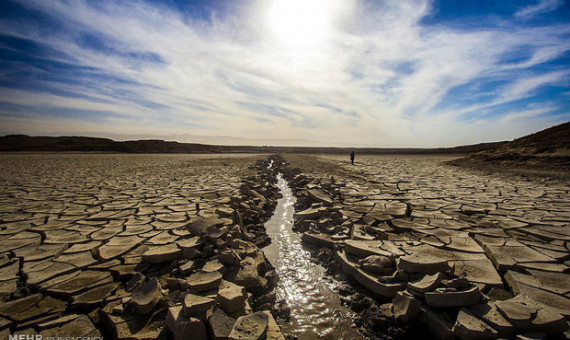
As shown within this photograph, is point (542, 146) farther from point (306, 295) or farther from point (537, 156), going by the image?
point (306, 295)

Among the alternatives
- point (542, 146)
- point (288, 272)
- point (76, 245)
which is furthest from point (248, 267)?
point (542, 146)

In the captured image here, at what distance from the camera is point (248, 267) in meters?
2.25

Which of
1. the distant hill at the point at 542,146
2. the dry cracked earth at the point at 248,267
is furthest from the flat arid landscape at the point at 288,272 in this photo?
Answer: the distant hill at the point at 542,146

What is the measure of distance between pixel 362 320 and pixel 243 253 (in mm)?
1254

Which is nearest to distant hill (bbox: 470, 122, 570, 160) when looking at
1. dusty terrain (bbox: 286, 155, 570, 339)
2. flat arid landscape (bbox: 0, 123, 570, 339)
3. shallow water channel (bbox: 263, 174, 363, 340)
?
dusty terrain (bbox: 286, 155, 570, 339)

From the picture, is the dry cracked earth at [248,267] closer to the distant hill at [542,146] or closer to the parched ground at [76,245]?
the parched ground at [76,245]

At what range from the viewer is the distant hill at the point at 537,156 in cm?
820

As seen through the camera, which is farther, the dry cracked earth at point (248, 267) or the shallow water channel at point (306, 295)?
the shallow water channel at point (306, 295)

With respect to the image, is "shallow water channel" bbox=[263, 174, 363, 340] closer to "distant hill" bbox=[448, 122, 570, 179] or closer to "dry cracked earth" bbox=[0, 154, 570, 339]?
"dry cracked earth" bbox=[0, 154, 570, 339]

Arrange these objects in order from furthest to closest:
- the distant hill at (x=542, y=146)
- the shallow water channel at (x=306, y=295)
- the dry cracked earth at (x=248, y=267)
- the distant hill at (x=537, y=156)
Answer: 1. the distant hill at (x=542, y=146)
2. the distant hill at (x=537, y=156)
3. the shallow water channel at (x=306, y=295)
4. the dry cracked earth at (x=248, y=267)

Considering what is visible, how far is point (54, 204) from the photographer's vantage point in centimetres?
419

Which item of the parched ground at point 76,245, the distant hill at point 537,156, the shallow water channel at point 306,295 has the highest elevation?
the distant hill at point 537,156

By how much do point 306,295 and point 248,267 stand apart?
600mm

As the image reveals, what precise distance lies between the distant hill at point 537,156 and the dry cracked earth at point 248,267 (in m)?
5.99
